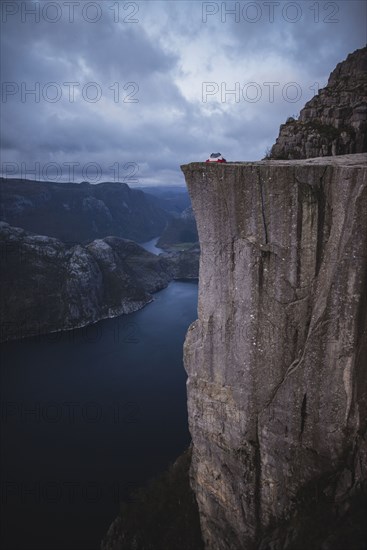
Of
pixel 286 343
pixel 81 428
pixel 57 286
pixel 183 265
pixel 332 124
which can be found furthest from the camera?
pixel 183 265

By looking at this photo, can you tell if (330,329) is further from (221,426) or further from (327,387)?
(221,426)

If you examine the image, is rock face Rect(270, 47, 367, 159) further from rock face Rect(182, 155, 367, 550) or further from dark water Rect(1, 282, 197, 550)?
dark water Rect(1, 282, 197, 550)

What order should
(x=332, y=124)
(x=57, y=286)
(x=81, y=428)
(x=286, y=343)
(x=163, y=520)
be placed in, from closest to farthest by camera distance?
(x=286, y=343) < (x=332, y=124) < (x=163, y=520) < (x=81, y=428) < (x=57, y=286)

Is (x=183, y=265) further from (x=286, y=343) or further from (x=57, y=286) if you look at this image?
(x=286, y=343)

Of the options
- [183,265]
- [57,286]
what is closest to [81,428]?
[57,286]

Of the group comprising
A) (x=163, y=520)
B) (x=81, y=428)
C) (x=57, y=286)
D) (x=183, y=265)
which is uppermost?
(x=183, y=265)

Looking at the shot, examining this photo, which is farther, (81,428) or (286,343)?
(81,428)

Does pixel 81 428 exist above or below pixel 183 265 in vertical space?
below

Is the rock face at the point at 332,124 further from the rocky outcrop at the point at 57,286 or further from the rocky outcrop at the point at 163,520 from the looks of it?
the rocky outcrop at the point at 57,286
